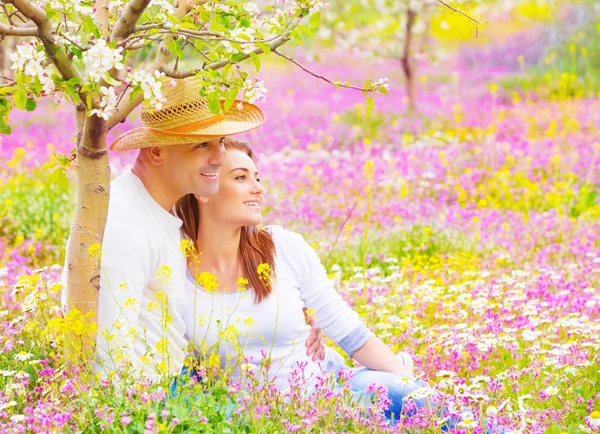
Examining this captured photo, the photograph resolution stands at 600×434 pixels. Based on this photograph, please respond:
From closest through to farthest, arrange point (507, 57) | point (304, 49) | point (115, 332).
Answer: point (115, 332) < point (507, 57) < point (304, 49)

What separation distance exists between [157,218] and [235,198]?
438 mm

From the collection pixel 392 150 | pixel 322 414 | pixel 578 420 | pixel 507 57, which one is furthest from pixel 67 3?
pixel 507 57

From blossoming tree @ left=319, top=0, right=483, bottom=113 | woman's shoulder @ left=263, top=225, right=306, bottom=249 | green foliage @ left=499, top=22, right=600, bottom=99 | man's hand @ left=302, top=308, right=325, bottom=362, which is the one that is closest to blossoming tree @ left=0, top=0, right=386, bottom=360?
woman's shoulder @ left=263, top=225, right=306, bottom=249

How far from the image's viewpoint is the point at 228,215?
4.08 metres

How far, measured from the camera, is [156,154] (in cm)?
390

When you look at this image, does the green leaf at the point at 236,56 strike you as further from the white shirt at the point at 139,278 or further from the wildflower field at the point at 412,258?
the wildflower field at the point at 412,258

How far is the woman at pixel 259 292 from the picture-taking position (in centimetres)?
399

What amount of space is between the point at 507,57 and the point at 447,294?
56.4 ft

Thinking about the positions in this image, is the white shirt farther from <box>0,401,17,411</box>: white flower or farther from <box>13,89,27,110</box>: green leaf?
<box>13,89,27,110</box>: green leaf

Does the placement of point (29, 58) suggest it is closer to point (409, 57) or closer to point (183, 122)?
point (183, 122)

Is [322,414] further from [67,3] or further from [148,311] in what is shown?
[67,3]

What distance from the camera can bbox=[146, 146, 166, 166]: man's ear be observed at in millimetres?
3887

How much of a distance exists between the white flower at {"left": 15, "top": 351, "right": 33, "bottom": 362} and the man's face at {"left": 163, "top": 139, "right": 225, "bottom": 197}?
103cm

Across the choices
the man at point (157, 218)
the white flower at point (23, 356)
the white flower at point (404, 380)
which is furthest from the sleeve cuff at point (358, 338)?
the white flower at point (23, 356)
